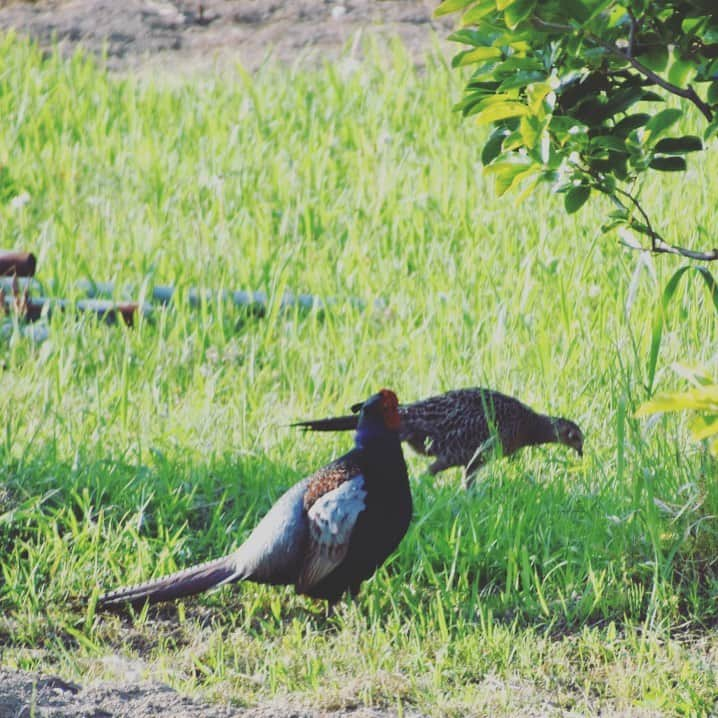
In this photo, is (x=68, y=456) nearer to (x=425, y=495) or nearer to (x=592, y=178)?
(x=425, y=495)

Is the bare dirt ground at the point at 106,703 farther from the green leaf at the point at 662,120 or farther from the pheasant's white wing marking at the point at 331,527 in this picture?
the green leaf at the point at 662,120

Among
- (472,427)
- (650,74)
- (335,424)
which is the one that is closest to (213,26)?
(472,427)

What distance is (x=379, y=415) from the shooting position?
4.54 meters

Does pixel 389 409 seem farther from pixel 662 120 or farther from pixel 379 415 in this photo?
pixel 662 120

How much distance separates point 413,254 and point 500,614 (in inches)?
117

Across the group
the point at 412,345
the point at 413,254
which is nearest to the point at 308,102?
the point at 413,254

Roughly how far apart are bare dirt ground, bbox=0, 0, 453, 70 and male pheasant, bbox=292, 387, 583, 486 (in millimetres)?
4429

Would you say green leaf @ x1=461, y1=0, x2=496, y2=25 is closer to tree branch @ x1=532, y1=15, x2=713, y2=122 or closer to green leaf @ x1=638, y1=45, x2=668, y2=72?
tree branch @ x1=532, y1=15, x2=713, y2=122

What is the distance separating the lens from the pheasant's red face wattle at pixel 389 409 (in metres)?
4.53

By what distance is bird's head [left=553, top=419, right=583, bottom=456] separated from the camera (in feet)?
17.5

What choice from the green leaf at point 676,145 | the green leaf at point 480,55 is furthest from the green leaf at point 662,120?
the green leaf at point 480,55

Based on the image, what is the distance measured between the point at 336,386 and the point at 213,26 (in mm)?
4719

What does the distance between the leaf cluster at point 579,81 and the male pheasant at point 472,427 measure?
1563 millimetres

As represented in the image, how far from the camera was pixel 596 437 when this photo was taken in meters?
5.52
